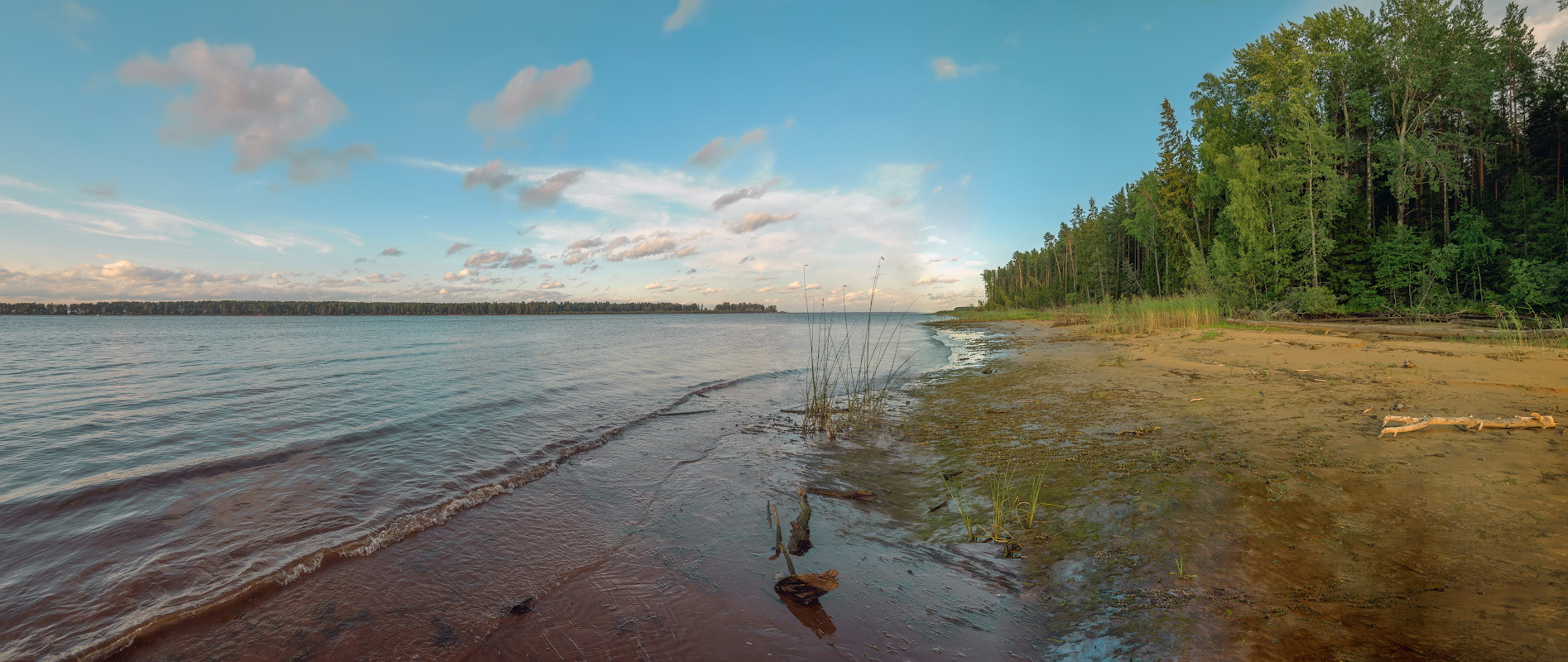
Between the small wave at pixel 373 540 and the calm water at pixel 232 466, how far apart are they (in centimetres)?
2

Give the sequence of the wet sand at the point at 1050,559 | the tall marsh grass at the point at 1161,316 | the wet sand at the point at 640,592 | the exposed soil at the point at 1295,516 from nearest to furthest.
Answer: the exposed soil at the point at 1295,516 < the wet sand at the point at 1050,559 < the wet sand at the point at 640,592 < the tall marsh grass at the point at 1161,316

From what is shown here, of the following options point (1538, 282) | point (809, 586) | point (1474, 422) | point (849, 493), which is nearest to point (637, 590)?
point (809, 586)

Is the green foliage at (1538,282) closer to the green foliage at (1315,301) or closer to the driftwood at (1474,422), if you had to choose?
the green foliage at (1315,301)

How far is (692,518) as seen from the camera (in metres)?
4.98

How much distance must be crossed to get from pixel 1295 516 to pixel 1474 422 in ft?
10.2

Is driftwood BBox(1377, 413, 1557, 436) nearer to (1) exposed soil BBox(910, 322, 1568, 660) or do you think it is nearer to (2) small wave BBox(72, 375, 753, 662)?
(1) exposed soil BBox(910, 322, 1568, 660)

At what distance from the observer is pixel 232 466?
662cm

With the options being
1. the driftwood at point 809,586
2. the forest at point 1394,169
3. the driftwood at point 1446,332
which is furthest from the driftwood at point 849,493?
the forest at point 1394,169

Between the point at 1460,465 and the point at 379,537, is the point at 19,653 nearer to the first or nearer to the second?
the point at 379,537

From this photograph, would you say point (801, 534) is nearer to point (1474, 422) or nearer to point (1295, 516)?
point (1295, 516)

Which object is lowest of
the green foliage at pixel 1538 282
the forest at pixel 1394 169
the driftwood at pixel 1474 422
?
the driftwood at pixel 1474 422

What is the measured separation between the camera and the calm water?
389 cm

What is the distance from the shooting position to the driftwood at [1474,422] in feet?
15.9

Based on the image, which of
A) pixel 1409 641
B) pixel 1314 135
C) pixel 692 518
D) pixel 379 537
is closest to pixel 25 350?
pixel 379 537
